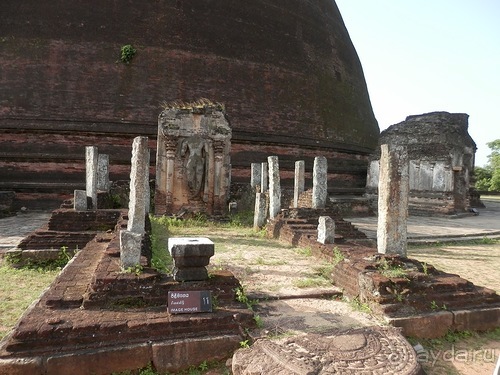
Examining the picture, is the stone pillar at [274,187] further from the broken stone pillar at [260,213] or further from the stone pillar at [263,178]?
the stone pillar at [263,178]

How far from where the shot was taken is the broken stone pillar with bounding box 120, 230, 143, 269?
4.12m

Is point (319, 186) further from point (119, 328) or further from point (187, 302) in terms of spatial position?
point (119, 328)

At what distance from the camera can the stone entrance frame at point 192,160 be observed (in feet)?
35.6

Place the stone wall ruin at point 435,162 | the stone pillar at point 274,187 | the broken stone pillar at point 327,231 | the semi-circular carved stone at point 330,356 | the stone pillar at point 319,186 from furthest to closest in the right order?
the stone wall ruin at point 435,162
the stone pillar at point 274,187
the stone pillar at point 319,186
the broken stone pillar at point 327,231
the semi-circular carved stone at point 330,356

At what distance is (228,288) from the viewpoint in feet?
12.8

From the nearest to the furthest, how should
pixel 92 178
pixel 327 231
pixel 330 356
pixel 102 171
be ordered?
pixel 330 356 < pixel 327 231 < pixel 92 178 < pixel 102 171

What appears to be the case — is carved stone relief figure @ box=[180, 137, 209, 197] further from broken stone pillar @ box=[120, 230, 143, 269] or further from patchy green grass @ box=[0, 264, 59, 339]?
broken stone pillar @ box=[120, 230, 143, 269]

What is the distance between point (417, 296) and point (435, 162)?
13.7 m

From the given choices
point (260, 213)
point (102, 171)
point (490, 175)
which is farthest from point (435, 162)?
point (490, 175)

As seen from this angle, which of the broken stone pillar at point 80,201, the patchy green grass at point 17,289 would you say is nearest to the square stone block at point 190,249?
the patchy green grass at point 17,289

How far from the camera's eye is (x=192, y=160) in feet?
35.6

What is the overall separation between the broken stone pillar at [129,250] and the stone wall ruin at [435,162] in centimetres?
1367

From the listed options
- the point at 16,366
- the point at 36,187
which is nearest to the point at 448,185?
the point at 36,187

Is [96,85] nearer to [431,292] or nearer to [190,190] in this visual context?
[190,190]
